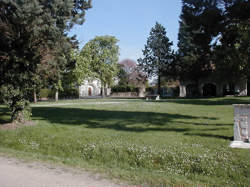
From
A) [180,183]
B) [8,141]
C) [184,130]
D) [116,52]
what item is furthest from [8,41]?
[116,52]

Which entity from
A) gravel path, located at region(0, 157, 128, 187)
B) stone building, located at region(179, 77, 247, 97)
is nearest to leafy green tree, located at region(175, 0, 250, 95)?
gravel path, located at region(0, 157, 128, 187)

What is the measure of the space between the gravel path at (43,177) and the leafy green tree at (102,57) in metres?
42.1

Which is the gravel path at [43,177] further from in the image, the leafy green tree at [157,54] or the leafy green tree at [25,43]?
Result: the leafy green tree at [157,54]

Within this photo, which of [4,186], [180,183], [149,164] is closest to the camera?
[4,186]

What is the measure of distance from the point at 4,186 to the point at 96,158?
3444mm

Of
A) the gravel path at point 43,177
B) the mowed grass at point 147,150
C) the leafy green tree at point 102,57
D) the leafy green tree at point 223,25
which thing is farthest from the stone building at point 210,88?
the gravel path at point 43,177

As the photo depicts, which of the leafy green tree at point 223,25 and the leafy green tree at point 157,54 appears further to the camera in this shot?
the leafy green tree at point 157,54

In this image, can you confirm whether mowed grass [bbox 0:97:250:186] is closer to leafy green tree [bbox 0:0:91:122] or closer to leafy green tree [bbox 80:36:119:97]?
leafy green tree [bbox 0:0:91:122]

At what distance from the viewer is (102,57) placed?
51.7m

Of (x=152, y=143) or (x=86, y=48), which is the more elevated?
(x=86, y=48)

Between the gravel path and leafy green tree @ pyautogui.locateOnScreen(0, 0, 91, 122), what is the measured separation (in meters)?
6.20

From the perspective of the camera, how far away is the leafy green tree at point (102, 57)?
50094 mm

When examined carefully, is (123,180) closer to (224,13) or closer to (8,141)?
(8,141)

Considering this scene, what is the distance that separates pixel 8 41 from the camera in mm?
11555
